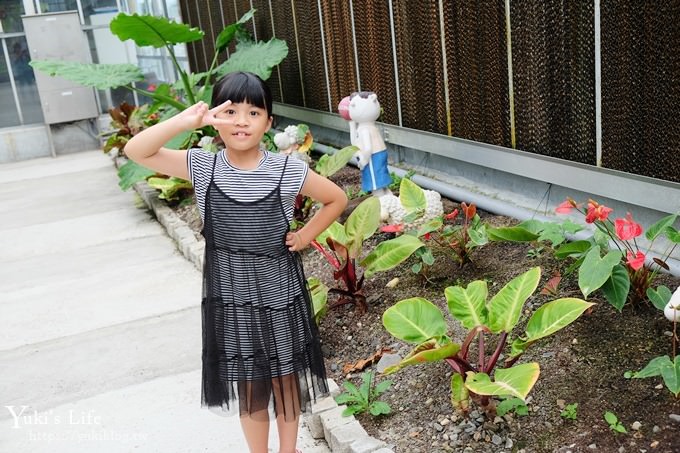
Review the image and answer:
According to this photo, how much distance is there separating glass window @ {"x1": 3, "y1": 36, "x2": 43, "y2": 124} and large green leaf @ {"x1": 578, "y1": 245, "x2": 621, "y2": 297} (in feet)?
37.2

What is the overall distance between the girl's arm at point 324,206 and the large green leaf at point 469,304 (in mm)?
524

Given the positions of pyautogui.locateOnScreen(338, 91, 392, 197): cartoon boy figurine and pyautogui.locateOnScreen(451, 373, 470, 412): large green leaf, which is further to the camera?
pyautogui.locateOnScreen(338, 91, 392, 197): cartoon boy figurine

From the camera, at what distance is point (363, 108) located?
4.24 metres

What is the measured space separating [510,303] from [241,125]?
1105 millimetres

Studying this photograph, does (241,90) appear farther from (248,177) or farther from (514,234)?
(514,234)

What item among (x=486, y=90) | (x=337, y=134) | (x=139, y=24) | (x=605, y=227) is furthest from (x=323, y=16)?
(x=605, y=227)

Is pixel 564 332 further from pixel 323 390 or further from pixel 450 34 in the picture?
pixel 450 34

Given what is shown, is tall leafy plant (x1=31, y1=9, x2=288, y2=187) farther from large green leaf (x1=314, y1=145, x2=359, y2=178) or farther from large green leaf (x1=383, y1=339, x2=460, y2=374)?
large green leaf (x1=383, y1=339, x2=460, y2=374)

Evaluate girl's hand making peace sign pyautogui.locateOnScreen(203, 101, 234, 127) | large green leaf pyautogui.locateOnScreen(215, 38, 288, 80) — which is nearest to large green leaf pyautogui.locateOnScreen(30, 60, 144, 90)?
large green leaf pyautogui.locateOnScreen(215, 38, 288, 80)

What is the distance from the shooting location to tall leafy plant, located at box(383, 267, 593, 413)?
2.43m

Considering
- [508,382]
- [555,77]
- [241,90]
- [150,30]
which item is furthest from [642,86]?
[150,30]

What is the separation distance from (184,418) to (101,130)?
994 cm

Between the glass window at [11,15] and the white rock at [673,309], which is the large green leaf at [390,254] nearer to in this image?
the white rock at [673,309]

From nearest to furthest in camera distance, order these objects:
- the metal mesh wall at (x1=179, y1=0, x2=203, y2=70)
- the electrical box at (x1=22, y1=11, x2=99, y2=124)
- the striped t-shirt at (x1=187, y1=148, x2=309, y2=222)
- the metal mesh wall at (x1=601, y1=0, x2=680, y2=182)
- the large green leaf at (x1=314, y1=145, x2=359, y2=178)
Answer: the striped t-shirt at (x1=187, y1=148, x2=309, y2=222), the metal mesh wall at (x1=601, y1=0, x2=680, y2=182), the large green leaf at (x1=314, y1=145, x2=359, y2=178), the metal mesh wall at (x1=179, y1=0, x2=203, y2=70), the electrical box at (x1=22, y1=11, x2=99, y2=124)
